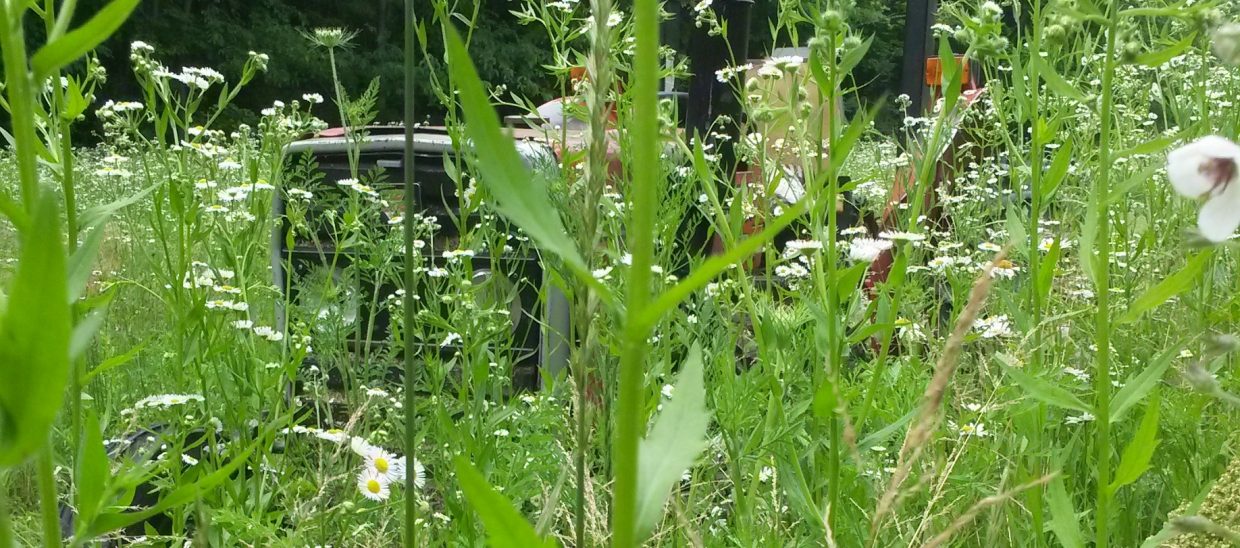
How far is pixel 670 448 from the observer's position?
0.61 metres

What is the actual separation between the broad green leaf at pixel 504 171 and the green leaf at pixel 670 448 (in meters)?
0.12

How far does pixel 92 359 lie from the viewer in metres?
2.29

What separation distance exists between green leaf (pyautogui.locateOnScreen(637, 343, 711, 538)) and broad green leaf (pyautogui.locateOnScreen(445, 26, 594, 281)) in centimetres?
12

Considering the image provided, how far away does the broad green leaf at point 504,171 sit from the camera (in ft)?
1.69

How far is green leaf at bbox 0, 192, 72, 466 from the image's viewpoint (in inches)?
17.6

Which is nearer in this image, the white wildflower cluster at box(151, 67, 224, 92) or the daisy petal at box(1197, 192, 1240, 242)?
the daisy petal at box(1197, 192, 1240, 242)

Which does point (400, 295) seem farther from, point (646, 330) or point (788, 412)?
point (646, 330)

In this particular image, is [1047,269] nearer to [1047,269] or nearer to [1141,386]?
[1047,269]

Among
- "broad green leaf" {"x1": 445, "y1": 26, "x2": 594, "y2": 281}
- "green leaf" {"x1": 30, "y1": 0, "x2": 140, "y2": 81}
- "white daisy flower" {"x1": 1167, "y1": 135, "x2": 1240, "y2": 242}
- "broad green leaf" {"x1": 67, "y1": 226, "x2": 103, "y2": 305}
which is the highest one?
"green leaf" {"x1": 30, "y1": 0, "x2": 140, "y2": 81}

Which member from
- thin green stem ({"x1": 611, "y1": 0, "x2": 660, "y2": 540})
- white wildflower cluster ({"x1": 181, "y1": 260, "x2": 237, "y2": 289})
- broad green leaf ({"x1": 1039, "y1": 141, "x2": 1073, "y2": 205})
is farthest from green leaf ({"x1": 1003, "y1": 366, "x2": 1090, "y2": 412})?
white wildflower cluster ({"x1": 181, "y1": 260, "x2": 237, "y2": 289})

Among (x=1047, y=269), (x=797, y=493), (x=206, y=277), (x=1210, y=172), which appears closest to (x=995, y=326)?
(x=1047, y=269)

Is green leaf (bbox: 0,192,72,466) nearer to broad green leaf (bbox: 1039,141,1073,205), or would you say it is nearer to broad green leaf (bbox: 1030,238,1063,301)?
broad green leaf (bbox: 1030,238,1063,301)

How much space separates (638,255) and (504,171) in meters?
0.08

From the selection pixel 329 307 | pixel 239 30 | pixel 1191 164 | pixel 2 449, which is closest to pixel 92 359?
pixel 329 307
